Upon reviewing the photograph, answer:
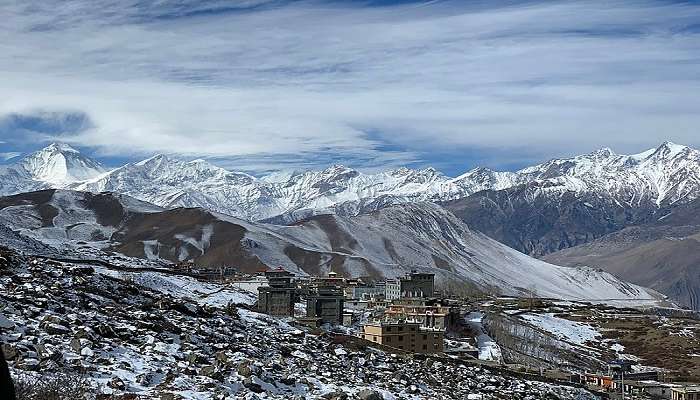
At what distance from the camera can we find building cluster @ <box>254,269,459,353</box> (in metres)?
89.8

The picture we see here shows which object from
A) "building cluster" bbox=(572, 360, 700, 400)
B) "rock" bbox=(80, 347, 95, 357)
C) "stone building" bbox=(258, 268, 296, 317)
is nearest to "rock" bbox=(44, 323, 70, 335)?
"rock" bbox=(80, 347, 95, 357)

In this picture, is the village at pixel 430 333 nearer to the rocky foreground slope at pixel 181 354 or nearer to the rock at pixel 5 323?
the rocky foreground slope at pixel 181 354

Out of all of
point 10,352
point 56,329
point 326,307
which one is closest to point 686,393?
point 326,307

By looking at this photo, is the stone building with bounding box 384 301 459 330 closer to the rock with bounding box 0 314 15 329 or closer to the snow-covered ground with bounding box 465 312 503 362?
the snow-covered ground with bounding box 465 312 503 362

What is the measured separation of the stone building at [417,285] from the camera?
528 feet

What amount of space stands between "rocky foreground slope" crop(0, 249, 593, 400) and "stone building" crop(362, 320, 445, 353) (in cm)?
2246

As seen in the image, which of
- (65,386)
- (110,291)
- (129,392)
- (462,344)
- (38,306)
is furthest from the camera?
(462,344)

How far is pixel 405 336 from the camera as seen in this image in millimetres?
89250

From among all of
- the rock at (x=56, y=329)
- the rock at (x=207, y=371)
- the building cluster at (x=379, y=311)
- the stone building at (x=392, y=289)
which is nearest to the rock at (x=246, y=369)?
the rock at (x=207, y=371)

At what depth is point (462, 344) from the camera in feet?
340

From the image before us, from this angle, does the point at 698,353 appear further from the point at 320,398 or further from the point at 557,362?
the point at 320,398

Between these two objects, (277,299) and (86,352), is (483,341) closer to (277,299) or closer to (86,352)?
(277,299)

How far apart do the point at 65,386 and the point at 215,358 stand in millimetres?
16786

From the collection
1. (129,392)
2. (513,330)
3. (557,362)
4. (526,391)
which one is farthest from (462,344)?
(129,392)
